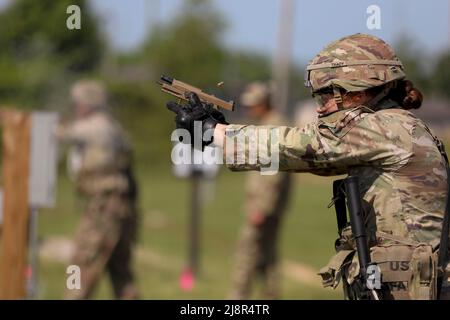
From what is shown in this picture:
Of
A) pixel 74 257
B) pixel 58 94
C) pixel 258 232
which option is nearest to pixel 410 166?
pixel 74 257

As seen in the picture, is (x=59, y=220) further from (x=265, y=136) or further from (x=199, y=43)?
(x=199, y=43)

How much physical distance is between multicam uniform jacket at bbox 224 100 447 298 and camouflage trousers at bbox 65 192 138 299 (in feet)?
15.1

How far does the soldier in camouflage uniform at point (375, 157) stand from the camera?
482 cm

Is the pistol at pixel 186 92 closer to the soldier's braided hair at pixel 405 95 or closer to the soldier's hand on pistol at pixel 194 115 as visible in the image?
the soldier's hand on pistol at pixel 194 115

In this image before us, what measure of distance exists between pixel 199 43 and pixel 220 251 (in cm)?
4069

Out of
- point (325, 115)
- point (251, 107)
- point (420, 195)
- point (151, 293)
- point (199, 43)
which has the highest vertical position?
point (199, 43)

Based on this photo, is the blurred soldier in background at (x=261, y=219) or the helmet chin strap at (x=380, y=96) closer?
the helmet chin strap at (x=380, y=96)

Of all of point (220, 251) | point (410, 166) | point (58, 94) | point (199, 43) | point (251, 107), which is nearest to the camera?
point (410, 166)

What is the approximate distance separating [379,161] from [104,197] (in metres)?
5.04

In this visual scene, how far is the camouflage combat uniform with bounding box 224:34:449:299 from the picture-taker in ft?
15.8

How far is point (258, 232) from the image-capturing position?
10672 millimetres

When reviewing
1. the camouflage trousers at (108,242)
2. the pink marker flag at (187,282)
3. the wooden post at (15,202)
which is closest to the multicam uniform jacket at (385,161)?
the wooden post at (15,202)

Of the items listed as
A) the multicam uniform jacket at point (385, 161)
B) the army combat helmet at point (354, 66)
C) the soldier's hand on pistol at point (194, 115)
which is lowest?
the multicam uniform jacket at point (385, 161)

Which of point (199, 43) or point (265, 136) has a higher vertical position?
point (199, 43)
